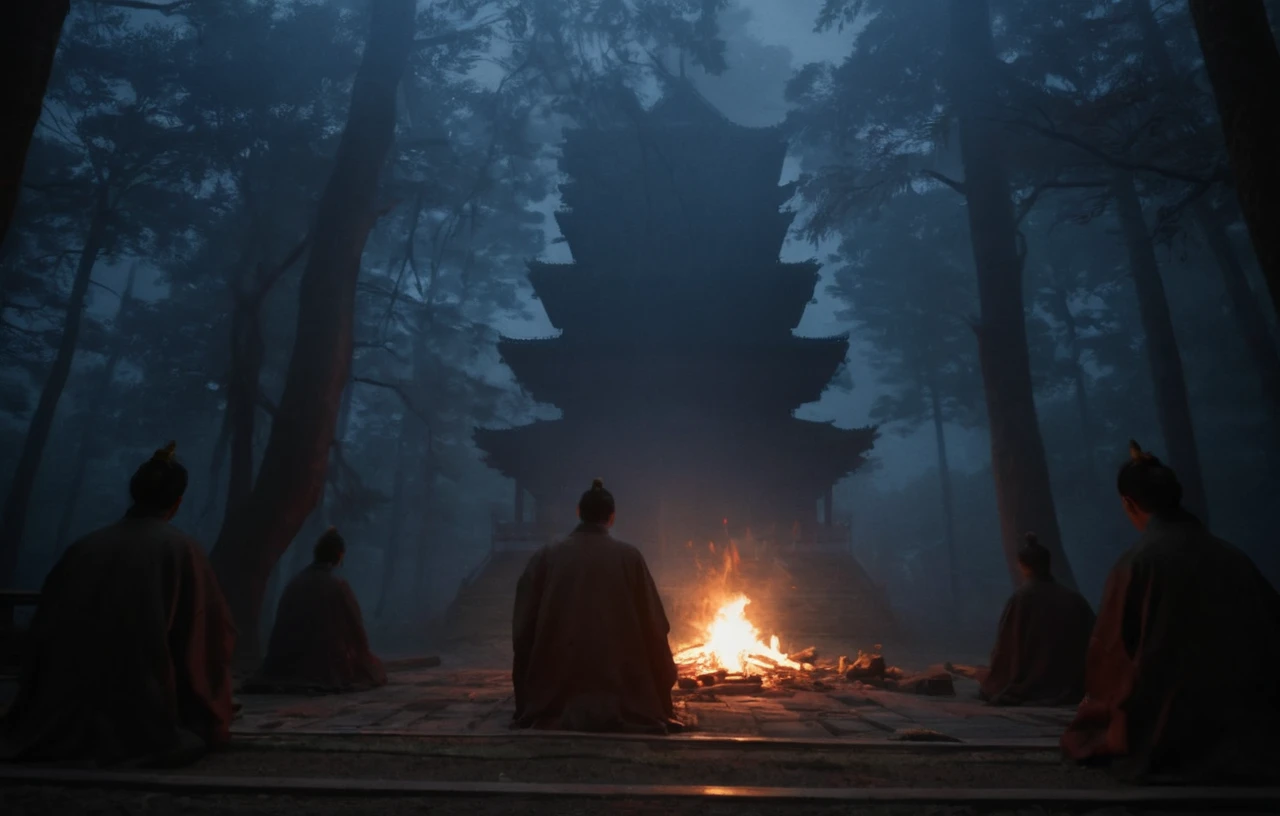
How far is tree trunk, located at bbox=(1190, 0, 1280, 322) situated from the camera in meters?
4.73

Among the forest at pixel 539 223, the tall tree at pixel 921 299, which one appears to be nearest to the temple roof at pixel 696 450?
the forest at pixel 539 223

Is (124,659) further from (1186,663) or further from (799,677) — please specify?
(799,677)

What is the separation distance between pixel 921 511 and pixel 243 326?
4507 centimetres

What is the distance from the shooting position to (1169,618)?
3357 mm

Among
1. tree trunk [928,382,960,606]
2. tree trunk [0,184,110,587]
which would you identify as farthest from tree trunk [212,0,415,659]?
tree trunk [928,382,960,606]

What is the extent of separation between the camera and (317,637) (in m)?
7.07

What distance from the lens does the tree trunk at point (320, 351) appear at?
30.3 feet

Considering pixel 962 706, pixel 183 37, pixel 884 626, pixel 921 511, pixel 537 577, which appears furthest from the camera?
pixel 921 511

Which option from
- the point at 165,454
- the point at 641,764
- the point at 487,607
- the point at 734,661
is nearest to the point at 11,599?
the point at 165,454

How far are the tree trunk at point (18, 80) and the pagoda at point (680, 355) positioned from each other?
1685cm

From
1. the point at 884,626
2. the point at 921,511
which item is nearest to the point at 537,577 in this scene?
the point at 884,626

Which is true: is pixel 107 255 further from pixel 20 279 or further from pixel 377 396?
pixel 377 396

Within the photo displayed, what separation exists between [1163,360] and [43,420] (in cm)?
2658

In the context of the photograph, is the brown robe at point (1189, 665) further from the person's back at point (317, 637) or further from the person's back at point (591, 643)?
the person's back at point (317, 637)
